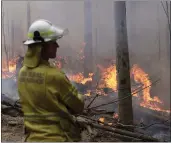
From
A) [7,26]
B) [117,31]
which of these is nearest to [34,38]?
[117,31]

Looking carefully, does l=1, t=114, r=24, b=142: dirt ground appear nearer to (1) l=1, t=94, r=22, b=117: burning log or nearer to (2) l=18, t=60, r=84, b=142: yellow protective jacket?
(1) l=1, t=94, r=22, b=117: burning log

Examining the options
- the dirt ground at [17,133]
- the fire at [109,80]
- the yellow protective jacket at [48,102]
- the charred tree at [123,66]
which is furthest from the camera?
the fire at [109,80]

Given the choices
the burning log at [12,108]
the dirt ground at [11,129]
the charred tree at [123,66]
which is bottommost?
the dirt ground at [11,129]

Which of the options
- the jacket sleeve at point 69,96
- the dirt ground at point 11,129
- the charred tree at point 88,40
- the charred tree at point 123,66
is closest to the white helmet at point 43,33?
the jacket sleeve at point 69,96

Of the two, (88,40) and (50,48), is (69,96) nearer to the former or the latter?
(50,48)

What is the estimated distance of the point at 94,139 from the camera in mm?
4461

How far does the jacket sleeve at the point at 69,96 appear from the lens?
212cm

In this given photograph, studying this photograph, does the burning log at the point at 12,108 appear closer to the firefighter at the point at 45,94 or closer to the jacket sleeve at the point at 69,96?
the firefighter at the point at 45,94

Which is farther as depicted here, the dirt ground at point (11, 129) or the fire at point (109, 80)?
the fire at point (109, 80)

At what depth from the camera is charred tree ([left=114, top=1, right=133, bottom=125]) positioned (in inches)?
201

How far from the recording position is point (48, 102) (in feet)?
7.01

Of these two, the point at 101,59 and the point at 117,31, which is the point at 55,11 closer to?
the point at 101,59

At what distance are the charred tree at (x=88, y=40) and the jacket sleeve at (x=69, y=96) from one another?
751 cm

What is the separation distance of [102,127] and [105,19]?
697 cm
